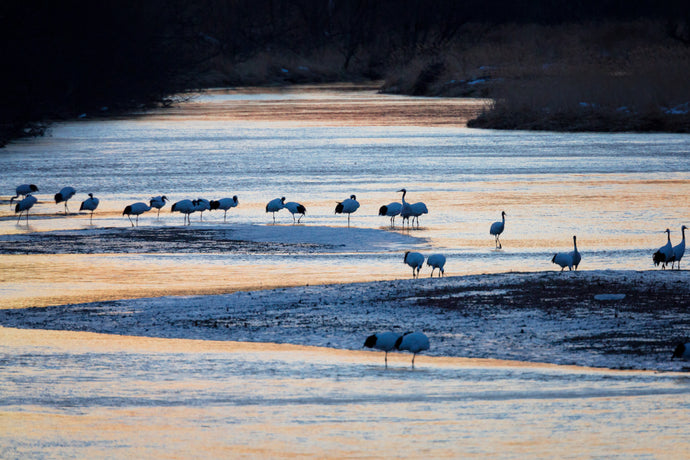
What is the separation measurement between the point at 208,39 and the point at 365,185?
304 ft

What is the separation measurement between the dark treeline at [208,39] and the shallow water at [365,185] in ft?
26.1

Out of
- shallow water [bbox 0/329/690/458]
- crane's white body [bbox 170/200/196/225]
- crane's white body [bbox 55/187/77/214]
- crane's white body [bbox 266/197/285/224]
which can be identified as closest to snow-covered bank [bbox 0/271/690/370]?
shallow water [bbox 0/329/690/458]

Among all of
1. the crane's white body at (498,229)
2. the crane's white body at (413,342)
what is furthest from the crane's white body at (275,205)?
the crane's white body at (413,342)

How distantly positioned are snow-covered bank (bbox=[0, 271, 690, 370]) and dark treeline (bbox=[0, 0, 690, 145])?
33.6m

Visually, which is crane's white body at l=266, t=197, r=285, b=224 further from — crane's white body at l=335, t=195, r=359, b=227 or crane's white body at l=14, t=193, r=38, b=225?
crane's white body at l=14, t=193, r=38, b=225

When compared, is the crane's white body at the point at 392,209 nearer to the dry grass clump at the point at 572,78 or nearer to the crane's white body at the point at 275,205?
the crane's white body at the point at 275,205

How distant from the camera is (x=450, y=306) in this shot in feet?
42.2

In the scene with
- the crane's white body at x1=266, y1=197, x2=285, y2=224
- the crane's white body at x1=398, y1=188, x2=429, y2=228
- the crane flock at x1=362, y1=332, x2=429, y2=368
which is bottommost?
the crane flock at x1=362, y1=332, x2=429, y2=368

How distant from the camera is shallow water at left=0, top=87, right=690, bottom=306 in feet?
54.4

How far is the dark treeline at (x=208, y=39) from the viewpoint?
60562 mm

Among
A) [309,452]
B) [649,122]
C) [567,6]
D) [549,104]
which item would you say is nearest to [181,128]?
[549,104]

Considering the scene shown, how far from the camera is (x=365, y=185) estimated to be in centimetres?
2744

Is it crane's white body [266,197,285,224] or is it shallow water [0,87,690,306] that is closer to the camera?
shallow water [0,87,690,306]

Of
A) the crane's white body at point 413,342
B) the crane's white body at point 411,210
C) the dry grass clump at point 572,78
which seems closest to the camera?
Result: the crane's white body at point 413,342
